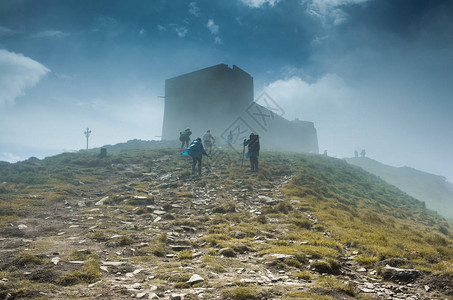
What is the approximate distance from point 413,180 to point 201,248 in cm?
10782

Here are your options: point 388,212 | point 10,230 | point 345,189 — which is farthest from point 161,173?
point 388,212

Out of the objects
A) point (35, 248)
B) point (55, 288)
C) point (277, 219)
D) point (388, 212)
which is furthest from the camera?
point (388, 212)

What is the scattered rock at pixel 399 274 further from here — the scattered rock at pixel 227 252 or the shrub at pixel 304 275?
the scattered rock at pixel 227 252

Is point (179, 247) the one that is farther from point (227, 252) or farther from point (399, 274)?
point (399, 274)

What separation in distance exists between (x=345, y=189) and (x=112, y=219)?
720 inches

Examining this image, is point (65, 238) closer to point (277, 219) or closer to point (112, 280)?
point (112, 280)

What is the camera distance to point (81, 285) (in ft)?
14.2

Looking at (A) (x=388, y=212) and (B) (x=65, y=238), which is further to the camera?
(A) (x=388, y=212)

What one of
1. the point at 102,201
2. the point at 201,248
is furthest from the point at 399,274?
the point at 102,201

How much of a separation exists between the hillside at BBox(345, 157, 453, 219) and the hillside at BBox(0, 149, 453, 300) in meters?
80.1

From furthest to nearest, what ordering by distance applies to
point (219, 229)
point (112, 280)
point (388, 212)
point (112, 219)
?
point (388, 212) → point (112, 219) → point (219, 229) → point (112, 280)

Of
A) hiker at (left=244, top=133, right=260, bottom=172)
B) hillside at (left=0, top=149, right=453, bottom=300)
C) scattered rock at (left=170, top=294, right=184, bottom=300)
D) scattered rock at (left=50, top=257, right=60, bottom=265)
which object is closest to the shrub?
hillside at (left=0, top=149, right=453, bottom=300)

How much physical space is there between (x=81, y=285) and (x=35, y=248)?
2582 millimetres

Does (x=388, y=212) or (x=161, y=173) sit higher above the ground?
(x=161, y=173)
